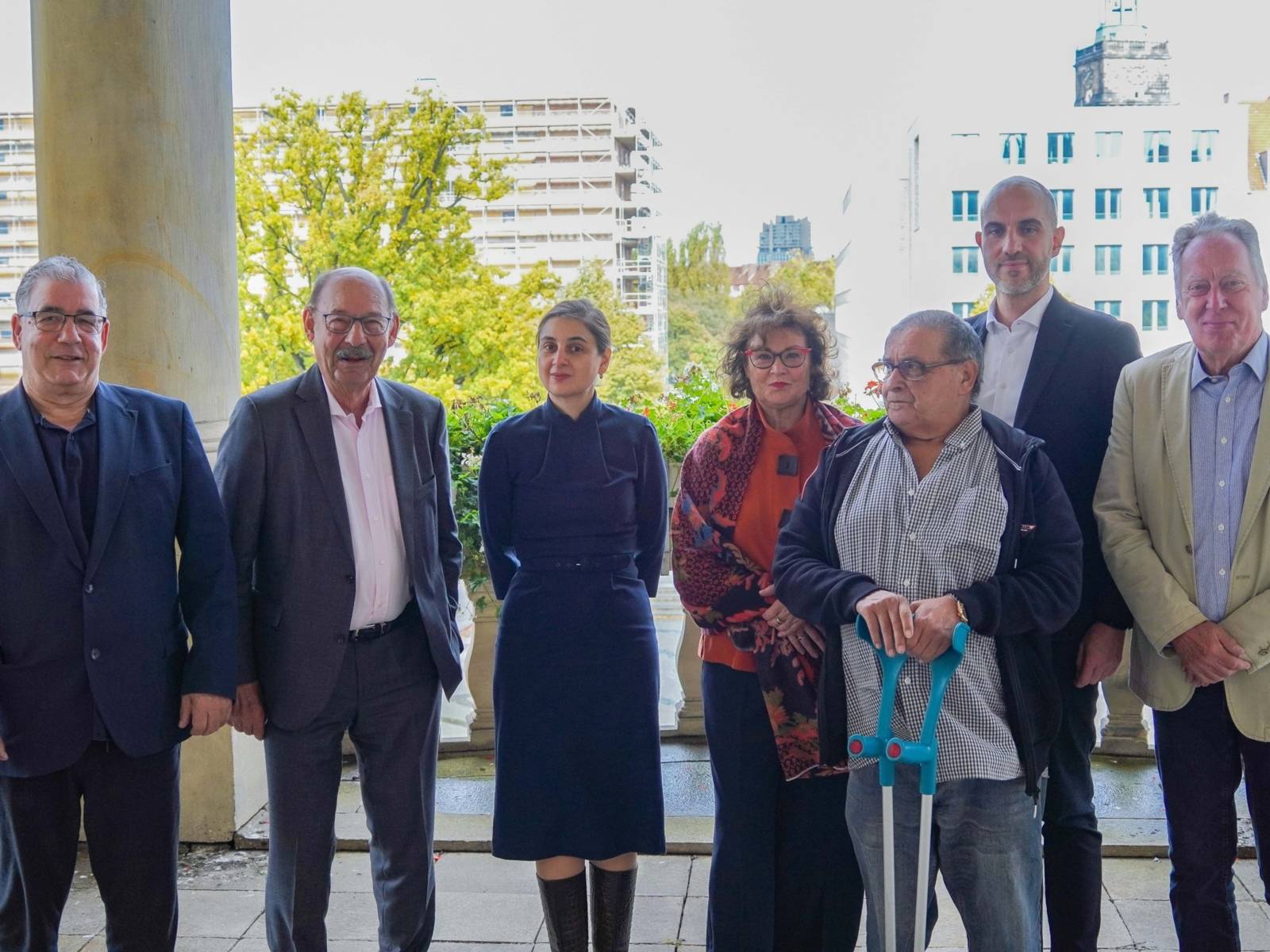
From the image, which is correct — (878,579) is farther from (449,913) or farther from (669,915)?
(449,913)

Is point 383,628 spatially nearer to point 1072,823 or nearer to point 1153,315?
point 1072,823

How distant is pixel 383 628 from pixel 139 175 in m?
1.81

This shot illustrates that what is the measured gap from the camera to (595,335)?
111 inches

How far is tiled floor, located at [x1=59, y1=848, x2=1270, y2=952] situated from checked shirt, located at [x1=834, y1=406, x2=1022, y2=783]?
46.8 inches

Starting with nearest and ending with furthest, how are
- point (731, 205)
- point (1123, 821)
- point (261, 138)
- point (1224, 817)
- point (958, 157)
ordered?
1. point (1224, 817)
2. point (1123, 821)
3. point (261, 138)
4. point (958, 157)
5. point (731, 205)

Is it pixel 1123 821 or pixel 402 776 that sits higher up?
pixel 402 776

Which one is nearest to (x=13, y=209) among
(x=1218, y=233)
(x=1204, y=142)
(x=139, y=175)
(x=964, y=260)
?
(x=964, y=260)

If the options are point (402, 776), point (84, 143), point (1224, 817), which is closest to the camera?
A: point (1224, 817)

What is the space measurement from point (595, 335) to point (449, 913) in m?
1.72

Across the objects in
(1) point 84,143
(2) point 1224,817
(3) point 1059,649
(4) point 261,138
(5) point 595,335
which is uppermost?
(4) point 261,138

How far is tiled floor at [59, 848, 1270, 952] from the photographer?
3094mm

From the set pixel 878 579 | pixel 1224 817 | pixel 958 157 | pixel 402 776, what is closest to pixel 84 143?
pixel 402 776

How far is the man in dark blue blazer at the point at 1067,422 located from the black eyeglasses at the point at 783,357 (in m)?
0.48

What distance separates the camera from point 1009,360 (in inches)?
107
